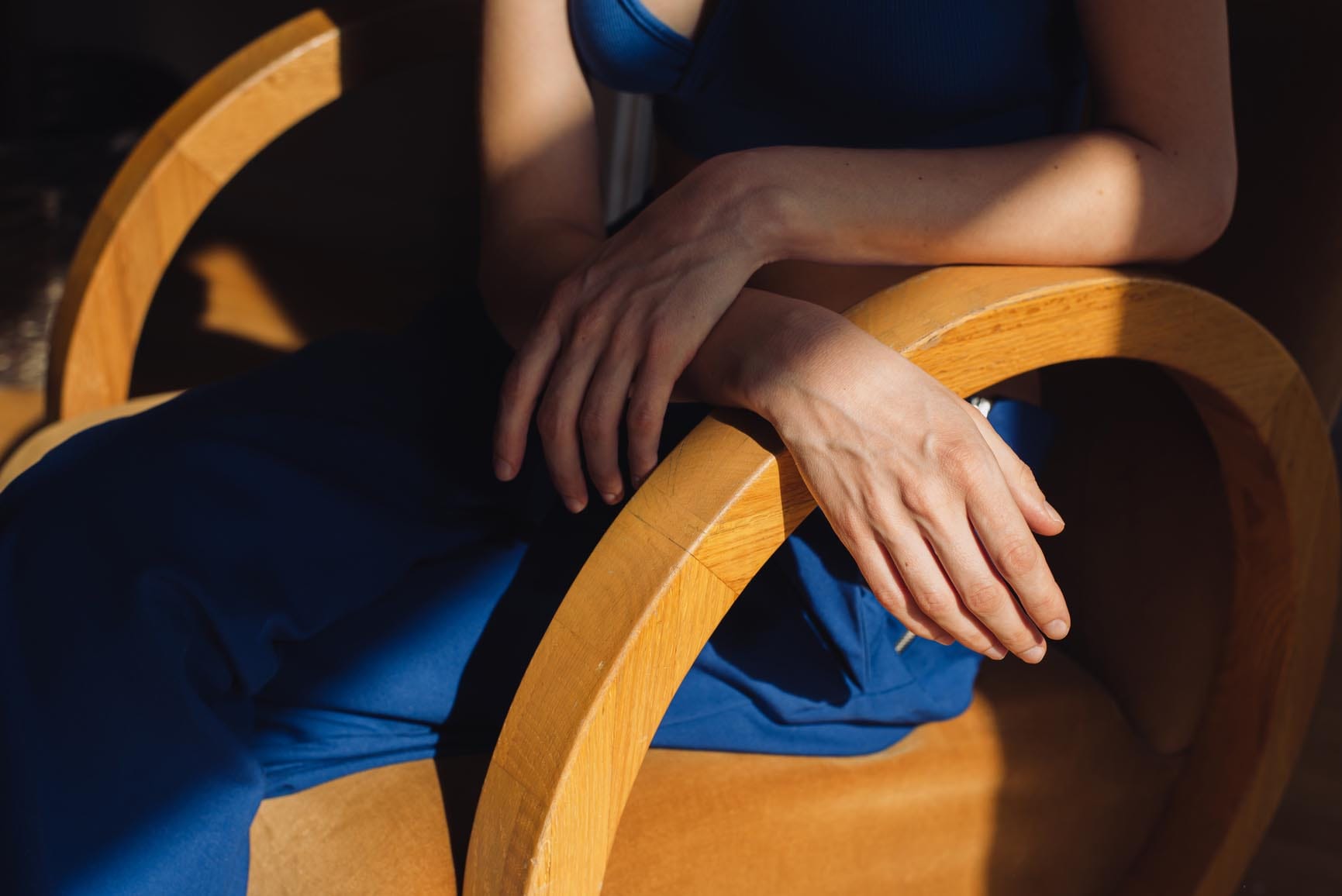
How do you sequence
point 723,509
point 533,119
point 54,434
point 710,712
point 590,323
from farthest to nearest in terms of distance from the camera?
point 54,434
point 533,119
point 710,712
point 590,323
point 723,509

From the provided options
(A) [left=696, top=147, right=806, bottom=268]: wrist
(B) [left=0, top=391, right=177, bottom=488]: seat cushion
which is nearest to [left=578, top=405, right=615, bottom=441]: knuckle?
(A) [left=696, top=147, right=806, bottom=268]: wrist

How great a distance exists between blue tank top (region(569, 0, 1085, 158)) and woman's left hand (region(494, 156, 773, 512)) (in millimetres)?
204

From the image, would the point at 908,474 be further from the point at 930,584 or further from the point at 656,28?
the point at 656,28

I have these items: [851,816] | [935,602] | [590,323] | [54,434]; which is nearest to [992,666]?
[851,816]

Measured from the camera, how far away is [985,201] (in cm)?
68

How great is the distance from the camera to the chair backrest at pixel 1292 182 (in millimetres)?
837

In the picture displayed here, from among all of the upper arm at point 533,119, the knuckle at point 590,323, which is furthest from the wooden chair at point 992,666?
the upper arm at point 533,119

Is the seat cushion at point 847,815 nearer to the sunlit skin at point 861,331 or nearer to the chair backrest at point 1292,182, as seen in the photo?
the sunlit skin at point 861,331

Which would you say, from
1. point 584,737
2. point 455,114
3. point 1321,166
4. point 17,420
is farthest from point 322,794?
point 455,114

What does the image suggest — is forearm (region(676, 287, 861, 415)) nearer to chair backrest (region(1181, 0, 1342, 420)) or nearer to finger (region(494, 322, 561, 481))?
finger (region(494, 322, 561, 481))

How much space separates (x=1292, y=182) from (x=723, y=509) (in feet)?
1.85

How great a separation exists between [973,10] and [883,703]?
1.52 feet

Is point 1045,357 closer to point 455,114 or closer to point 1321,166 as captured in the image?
point 1321,166

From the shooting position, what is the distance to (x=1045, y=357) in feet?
2.14
